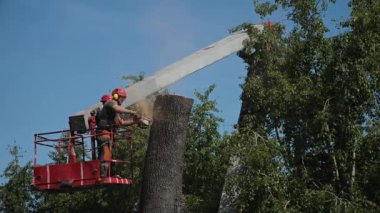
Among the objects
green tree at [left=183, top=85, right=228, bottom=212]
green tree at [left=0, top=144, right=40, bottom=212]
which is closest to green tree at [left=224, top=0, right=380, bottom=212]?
green tree at [left=183, top=85, right=228, bottom=212]

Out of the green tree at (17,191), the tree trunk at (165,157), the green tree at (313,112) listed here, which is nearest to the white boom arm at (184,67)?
the green tree at (313,112)

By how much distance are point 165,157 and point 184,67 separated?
408 centimetres

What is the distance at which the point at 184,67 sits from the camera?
1405 centimetres

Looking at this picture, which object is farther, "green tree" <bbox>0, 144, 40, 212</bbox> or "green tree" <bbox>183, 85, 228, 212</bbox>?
"green tree" <bbox>0, 144, 40, 212</bbox>

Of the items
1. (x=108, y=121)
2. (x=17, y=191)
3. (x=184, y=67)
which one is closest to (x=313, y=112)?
(x=184, y=67)

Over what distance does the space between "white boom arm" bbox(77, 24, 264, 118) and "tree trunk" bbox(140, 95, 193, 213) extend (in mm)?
2366

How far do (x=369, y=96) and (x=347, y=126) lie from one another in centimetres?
89

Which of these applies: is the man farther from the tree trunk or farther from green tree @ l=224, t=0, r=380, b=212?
green tree @ l=224, t=0, r=380, b=212

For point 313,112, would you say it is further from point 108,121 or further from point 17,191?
point 17,191

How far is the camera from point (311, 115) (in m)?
15.2

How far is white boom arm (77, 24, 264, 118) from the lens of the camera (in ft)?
42.6

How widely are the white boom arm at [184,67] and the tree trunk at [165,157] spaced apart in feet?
7.76

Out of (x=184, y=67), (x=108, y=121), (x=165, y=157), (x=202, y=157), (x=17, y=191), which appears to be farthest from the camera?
(x=17, y=191)

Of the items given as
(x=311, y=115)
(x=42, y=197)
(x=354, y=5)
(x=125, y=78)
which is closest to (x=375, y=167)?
(x=311, y=115)
